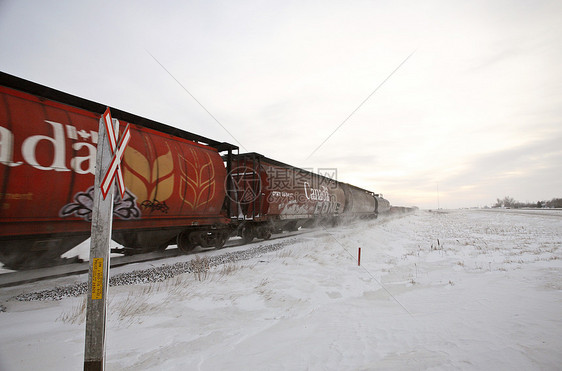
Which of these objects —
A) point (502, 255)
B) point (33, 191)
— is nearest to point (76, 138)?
point (33, 191)

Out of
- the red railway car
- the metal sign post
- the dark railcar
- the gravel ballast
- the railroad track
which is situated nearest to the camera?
the metal sign post

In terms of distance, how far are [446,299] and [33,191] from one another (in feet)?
27.0

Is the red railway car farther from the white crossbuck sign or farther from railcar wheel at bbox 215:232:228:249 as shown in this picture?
railcar wheel at bbox 215:232:228:249

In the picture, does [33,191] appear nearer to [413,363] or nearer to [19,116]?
[19,116]

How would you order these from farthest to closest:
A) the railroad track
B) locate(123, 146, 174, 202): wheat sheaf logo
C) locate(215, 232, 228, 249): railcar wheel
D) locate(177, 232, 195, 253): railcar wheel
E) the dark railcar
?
the dark railcar < locate(215, 232, 228, 249): railcar wheel < locate(177, 232, 195, 253): railcar wheel < locate(123, 146, 174, 202): wheat sheaf logo < the railroad track

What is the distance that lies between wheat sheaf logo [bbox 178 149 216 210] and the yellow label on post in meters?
5.66

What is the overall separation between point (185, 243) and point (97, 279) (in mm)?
7218

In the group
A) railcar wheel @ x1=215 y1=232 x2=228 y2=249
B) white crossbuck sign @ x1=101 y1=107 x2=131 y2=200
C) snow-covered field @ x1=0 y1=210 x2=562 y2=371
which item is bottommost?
snow-covered field @ x1=0 y1=210 x2=562 y2=371

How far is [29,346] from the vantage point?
2.78 meters

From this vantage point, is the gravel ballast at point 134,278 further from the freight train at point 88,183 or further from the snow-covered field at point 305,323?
the freight train at point 88,183

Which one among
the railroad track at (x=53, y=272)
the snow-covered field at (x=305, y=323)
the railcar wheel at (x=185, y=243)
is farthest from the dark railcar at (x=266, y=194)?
the snow-covered field at (x=305, y=323)

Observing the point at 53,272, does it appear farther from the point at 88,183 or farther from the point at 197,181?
the point at 197,181

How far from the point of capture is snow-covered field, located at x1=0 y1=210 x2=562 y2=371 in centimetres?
274

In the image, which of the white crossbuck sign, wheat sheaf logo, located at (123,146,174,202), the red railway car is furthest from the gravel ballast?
the white crossbuck sign
